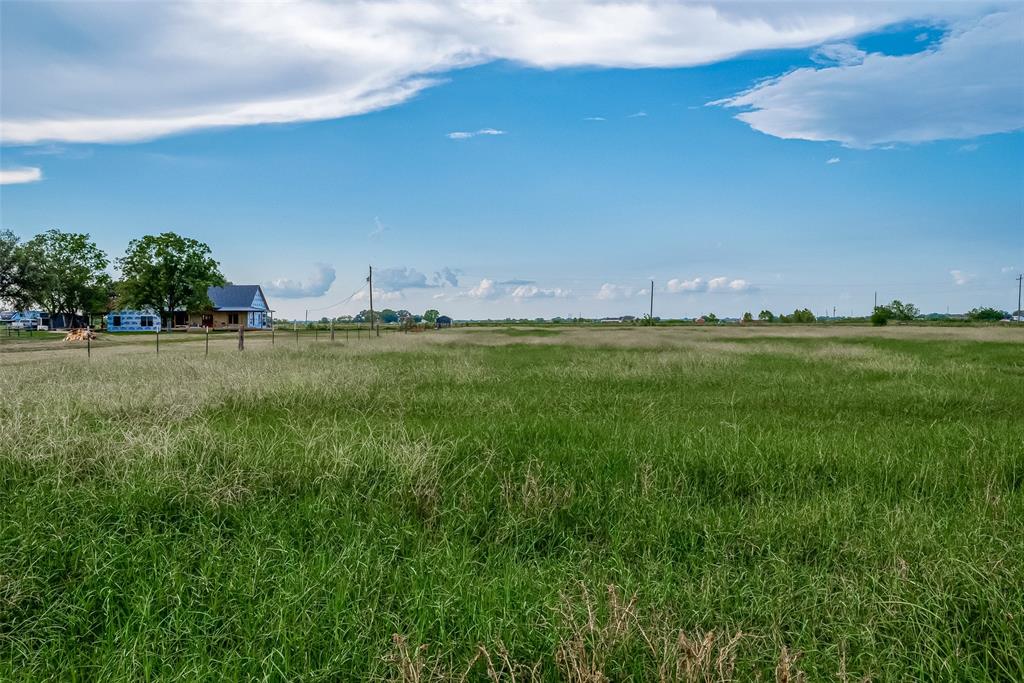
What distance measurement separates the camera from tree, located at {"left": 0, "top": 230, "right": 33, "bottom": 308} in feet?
151

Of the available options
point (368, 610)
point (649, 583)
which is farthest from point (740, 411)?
point (368, 610)

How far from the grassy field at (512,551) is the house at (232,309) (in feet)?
270

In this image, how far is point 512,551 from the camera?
16.3 ft

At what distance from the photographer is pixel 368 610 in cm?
382

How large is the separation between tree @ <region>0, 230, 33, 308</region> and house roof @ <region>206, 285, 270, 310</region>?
121 ft

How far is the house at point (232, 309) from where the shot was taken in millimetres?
84312

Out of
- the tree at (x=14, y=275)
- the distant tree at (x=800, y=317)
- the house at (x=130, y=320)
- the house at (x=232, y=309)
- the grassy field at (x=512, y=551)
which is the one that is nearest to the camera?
the grassy field at (x=512, y=551)

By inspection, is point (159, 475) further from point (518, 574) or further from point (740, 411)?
point (740, 411)

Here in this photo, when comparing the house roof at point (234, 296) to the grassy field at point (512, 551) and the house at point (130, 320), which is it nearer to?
the house at point (130, 320)

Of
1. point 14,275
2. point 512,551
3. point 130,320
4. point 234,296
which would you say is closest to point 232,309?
point 234,296

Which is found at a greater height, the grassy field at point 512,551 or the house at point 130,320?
the house at point 130,320

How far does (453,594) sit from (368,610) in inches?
22.7

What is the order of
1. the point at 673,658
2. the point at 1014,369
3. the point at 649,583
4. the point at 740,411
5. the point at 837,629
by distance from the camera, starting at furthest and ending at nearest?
the point at 1014,369, the point at 740,411, the point at 649,583, the point at 837,629, the point at 673,658

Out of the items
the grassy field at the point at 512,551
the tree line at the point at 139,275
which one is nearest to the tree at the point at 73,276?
the tree line at the point at 139,275
